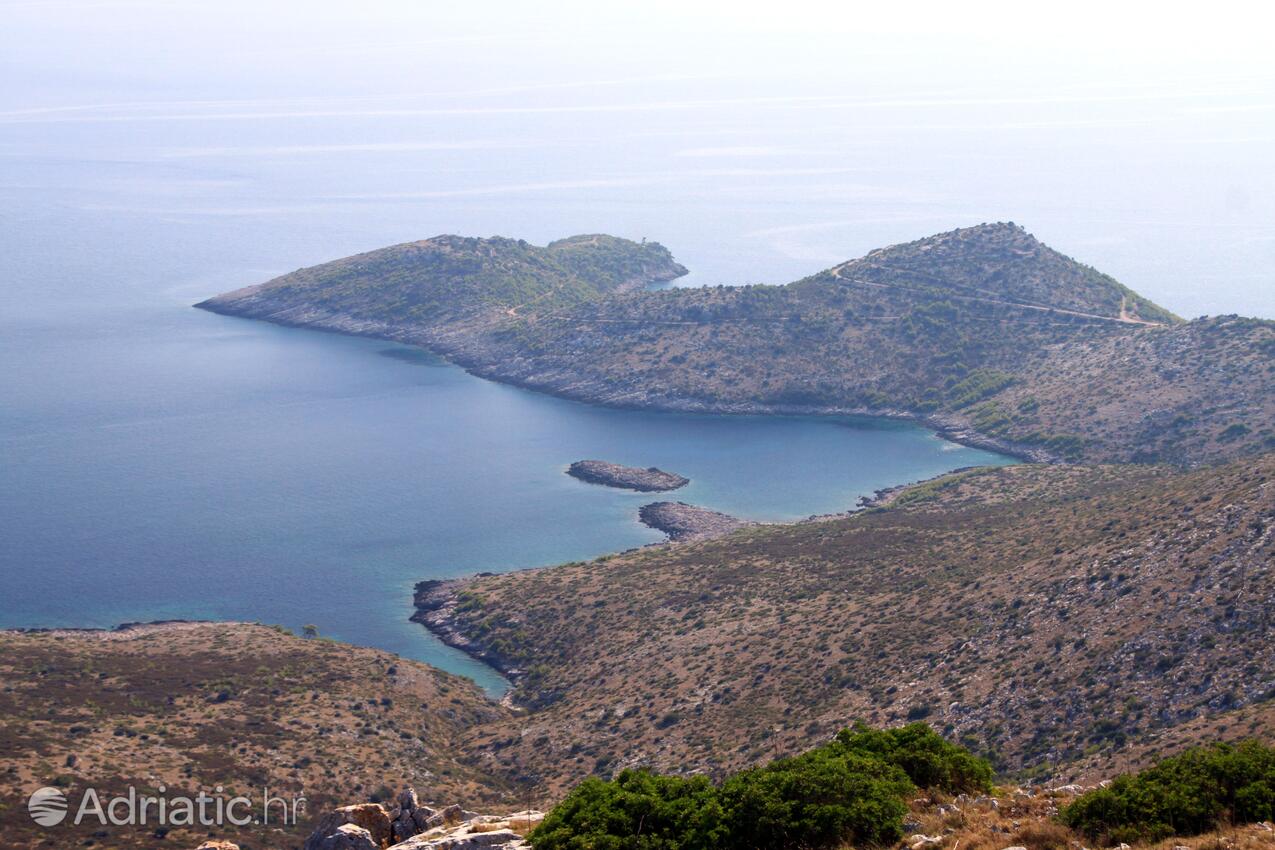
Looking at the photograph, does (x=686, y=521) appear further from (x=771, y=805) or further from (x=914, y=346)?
(x=771, y=805)

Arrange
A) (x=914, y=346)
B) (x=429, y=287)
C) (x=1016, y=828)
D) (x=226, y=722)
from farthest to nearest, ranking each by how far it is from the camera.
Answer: (x=429, y=287)
(x=914, y=346)
(x=226, y=722)
(x=1016, y=828)

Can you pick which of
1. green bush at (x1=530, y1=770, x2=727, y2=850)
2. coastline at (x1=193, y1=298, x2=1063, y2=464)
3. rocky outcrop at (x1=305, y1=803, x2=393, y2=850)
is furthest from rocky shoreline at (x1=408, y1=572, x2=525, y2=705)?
coastline at (x1=193, y1=298, x2=1063, y2=464)

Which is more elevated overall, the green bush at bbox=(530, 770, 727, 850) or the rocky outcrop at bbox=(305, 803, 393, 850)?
the green bush at bbox=(530, 770, 727, 850)

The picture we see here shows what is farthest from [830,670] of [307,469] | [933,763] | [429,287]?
[429,287]

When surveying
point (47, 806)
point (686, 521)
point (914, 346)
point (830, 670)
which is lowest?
point (47, 806)

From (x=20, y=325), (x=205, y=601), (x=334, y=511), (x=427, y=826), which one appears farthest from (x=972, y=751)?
(x=20, y=325)

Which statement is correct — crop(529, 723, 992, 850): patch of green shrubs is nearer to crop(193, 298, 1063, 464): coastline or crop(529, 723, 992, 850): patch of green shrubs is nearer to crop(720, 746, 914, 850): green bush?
crop(720, 746, 914, 850): green bush

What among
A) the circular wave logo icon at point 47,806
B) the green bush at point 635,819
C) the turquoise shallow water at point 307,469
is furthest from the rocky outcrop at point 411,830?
the turquoise shallow water at point 307,469
